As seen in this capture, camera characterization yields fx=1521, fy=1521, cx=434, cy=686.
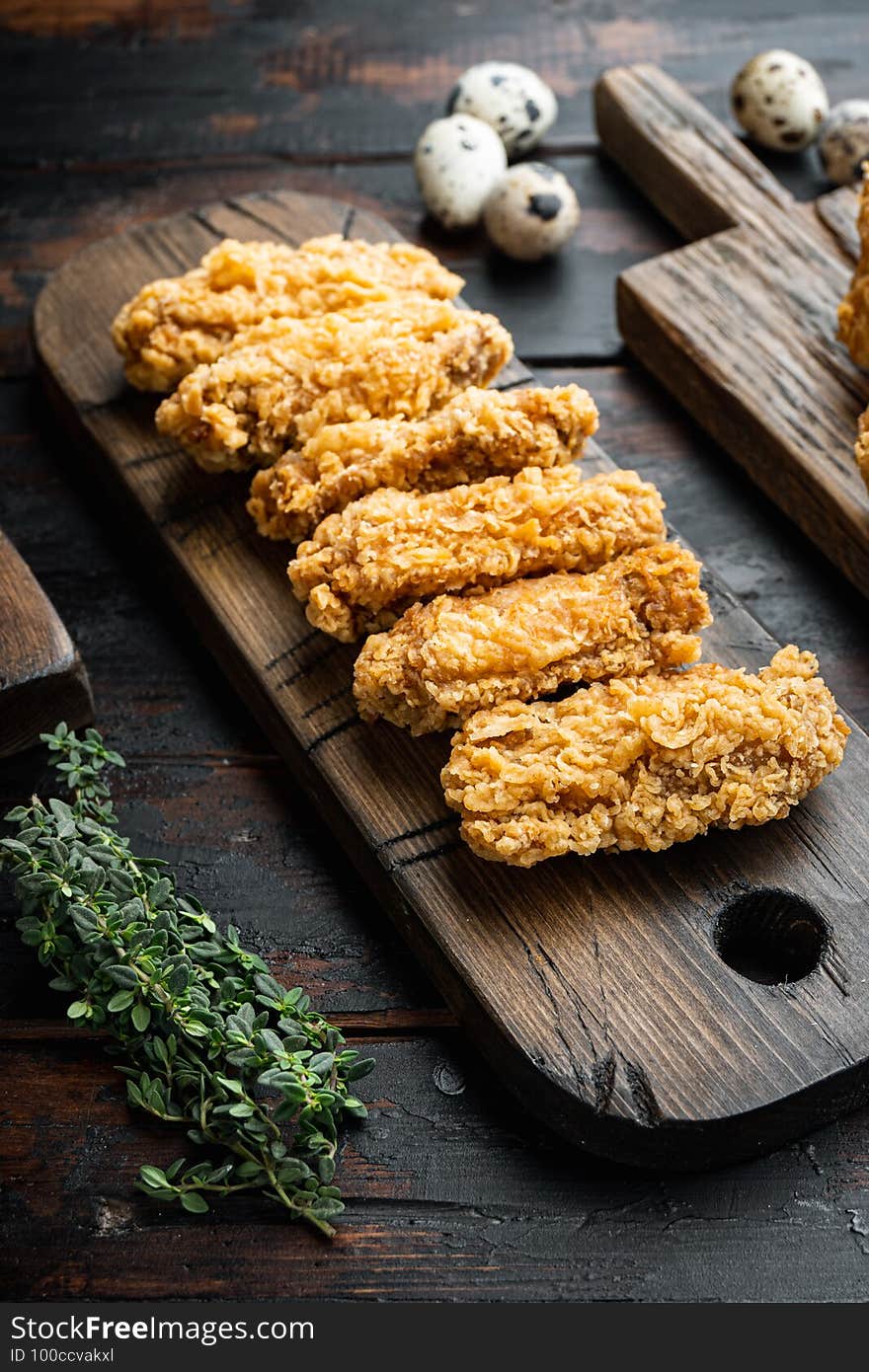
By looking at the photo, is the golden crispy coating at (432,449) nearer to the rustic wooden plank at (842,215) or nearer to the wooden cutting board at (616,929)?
the wooden cutting board at (616,929)

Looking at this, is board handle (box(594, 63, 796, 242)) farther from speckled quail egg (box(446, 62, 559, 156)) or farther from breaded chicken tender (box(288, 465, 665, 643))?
breaded chicken tender (box(288, 465, 665, 643))

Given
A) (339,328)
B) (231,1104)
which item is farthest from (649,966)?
(339,328)

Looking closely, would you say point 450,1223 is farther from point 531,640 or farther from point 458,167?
point 458,167

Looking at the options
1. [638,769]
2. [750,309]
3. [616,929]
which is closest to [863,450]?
[750,309]

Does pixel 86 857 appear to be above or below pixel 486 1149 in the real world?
above

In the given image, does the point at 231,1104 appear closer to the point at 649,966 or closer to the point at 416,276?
the point at 649,966

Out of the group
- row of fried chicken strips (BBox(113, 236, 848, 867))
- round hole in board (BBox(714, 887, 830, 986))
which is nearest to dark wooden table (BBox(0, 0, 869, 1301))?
round hole in board (BBox(714, 887, 830, 986))
